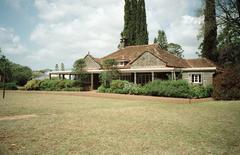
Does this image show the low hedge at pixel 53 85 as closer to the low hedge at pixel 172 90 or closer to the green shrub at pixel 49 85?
the green shrub at pixel 49 85

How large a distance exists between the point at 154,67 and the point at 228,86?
42.8ft

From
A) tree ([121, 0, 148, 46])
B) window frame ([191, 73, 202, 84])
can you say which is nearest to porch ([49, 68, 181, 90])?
window frame ([191, 73, 202, 84])

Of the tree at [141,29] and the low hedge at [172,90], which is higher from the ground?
the tree at [141,29]

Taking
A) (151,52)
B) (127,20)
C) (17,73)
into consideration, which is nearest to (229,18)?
(151,52)

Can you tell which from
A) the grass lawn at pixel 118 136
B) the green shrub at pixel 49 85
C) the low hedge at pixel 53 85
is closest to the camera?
the grass lawn at pixel 118 136

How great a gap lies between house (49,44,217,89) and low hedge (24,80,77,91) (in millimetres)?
3863

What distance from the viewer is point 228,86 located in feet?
69.6

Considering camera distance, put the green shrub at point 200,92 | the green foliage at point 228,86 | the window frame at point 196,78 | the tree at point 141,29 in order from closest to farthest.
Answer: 1. the green foliage at point 228,86
2. the green shrub at point 200,92
3. the window frame at point 196,78
4. the tree at point 141,29

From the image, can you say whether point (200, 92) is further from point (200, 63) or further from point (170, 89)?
point (200, 63)

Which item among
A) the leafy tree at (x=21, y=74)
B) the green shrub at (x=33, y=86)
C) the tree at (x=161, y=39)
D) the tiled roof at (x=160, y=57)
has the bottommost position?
the green shrub at (x=33, y=86)

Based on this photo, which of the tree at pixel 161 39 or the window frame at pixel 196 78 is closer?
the window frame at pixel 196 78

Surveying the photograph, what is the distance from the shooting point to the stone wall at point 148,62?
32.9 m

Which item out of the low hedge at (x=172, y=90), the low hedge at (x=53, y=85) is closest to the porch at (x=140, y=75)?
the low hedge at (x=53, y=85)

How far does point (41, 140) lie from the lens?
7176 mm
